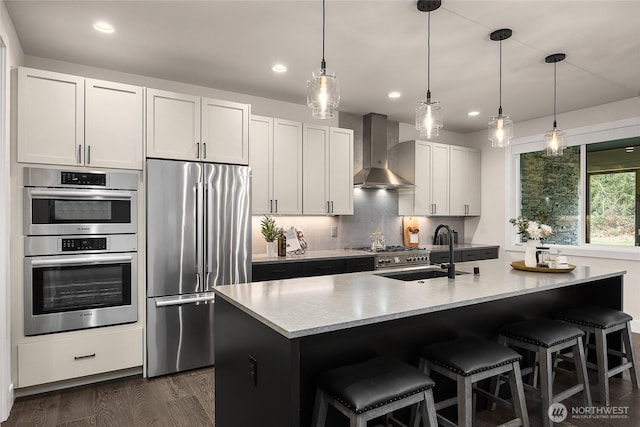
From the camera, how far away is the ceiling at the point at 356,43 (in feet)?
8.48

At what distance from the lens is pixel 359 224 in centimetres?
524

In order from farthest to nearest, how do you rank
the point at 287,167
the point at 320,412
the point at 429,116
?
the point at 287,167, the point at 429,116, the point at 320,412

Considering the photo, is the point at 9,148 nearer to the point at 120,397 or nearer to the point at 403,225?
the point at 120,397

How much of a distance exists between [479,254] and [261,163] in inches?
137

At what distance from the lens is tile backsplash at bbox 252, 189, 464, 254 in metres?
4.75

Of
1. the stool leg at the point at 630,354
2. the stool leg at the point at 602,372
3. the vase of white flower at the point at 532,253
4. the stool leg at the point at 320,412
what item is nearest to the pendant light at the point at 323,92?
the stool leg at the point at 320,412

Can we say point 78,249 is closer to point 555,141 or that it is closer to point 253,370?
point 253,370

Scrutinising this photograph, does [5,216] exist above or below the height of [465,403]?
above

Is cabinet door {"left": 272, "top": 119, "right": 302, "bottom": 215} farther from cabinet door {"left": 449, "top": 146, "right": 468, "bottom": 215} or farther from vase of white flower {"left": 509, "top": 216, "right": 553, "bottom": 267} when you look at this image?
cabinet door {"left": 449, "top": 146, "right": 468, "bottom": 215}

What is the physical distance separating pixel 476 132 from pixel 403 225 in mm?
2023

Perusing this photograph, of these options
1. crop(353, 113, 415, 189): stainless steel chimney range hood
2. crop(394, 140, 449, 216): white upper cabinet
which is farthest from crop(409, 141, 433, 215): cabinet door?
crop(353, 113, 415, 189): stainless steel chimney range hood

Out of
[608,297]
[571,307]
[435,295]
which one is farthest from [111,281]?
[608,297]

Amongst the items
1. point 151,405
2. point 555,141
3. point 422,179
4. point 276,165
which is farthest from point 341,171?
point 151,405

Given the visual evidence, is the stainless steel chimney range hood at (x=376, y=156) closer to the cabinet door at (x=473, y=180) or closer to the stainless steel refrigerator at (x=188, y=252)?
the cabinet door at (x=473, y=180)
